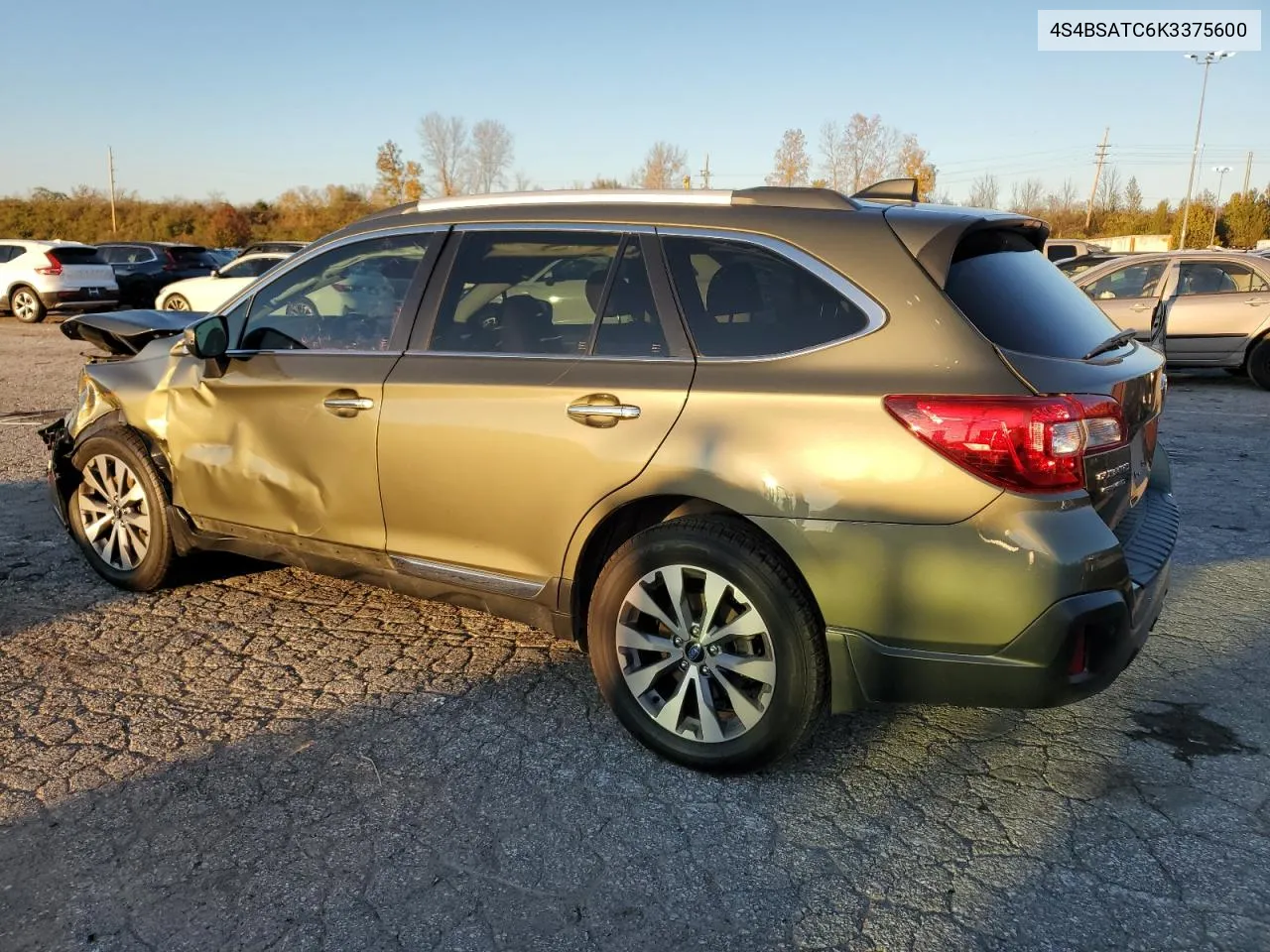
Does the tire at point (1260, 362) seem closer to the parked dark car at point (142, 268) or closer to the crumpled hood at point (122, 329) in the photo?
the crumpled hood at point (122, 329)

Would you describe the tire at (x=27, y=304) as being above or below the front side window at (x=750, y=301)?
below

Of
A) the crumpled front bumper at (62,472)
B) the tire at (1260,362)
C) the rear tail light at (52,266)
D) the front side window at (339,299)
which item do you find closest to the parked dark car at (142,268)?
the rear tail light at (52,266)

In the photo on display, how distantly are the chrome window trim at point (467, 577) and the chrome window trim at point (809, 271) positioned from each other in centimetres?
102

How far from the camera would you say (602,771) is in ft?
10.2

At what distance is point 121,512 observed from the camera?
463cm

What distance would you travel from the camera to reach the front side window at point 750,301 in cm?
291

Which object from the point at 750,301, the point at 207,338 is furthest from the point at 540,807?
the point at 207,338

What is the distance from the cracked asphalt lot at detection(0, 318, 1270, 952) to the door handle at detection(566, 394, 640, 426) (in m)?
1.08

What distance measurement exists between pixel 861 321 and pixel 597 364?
34.2 inches

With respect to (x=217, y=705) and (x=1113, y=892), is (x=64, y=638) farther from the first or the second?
(x=1113, y=892)

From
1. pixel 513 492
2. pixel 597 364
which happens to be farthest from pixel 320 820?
pixel 597 364

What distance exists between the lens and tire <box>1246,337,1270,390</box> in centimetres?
1144

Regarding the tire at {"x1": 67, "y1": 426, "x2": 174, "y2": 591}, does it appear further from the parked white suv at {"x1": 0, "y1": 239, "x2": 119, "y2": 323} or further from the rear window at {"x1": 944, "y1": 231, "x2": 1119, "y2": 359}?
the parked white suv at {"x1": 0, "y1": 239, "x2": 119, "y2": 323}

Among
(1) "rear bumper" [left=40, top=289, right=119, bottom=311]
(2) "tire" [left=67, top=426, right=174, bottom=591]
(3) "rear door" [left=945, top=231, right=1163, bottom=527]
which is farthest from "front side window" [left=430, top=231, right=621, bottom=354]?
(1) "rear bumper" [left=40, top=289, right=119, bottom=311]
